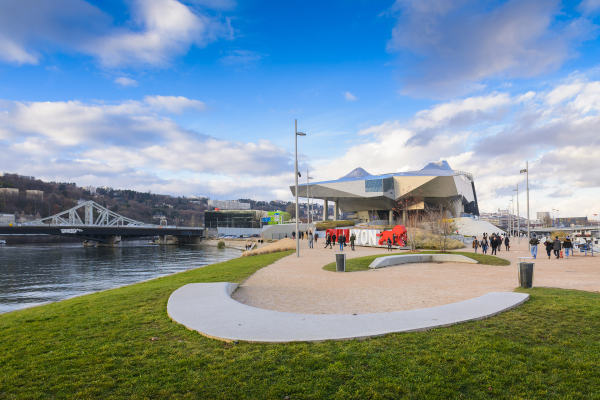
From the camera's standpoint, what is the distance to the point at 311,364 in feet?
15.2

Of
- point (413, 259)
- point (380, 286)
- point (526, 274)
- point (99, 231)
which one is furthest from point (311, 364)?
point (99, 231)

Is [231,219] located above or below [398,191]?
below

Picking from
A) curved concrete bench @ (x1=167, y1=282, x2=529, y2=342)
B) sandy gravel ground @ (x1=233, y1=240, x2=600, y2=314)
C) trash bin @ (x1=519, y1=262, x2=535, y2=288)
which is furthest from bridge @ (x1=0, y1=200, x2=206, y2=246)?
trash bin @ (x1=519, y1=262, x2=535, y2=288)

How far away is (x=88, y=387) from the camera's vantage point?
13.4 ft

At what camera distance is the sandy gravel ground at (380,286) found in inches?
359

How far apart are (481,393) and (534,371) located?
1.06m

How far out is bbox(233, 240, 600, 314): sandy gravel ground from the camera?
9117mm

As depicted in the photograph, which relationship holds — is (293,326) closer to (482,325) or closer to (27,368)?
(482,325)

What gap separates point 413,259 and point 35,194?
140m

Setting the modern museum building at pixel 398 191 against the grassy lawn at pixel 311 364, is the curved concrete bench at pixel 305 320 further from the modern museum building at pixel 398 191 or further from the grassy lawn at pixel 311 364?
the modern museum building at pixel 398 191

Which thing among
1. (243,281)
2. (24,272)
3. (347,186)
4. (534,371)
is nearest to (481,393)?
(534,371)

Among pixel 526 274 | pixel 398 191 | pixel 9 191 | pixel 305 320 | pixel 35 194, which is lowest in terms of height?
pixel 305 320

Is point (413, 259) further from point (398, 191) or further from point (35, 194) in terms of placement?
point (35, 194)

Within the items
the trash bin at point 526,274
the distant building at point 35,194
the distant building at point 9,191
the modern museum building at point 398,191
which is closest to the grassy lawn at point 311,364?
the trash bin at point 526,274
